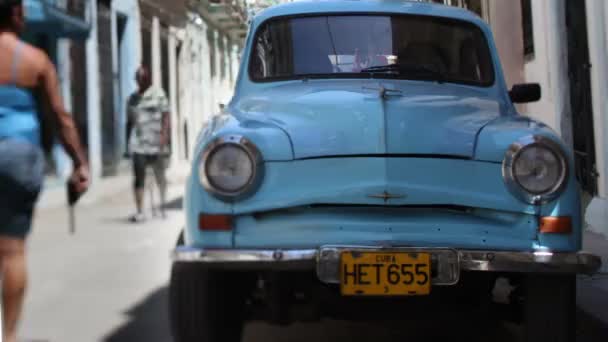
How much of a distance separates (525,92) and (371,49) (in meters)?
0.91

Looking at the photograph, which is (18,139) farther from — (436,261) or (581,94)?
(581,94)

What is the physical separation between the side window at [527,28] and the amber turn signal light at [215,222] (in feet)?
33.0

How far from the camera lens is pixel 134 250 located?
26.6 feet

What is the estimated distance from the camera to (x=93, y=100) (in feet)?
54.1

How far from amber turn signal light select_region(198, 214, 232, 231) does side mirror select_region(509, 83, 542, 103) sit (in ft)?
6.93

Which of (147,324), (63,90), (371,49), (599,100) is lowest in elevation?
(147,324)

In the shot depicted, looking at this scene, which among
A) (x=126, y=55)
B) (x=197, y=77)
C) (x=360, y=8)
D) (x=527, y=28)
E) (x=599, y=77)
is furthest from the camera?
(x=197, y=77)

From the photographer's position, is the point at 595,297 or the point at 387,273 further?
the point at 595,297

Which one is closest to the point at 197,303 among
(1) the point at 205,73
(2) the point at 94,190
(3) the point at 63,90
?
(3) the point at 63,90

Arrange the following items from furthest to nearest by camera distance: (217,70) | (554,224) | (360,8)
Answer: (217,70), (360,8), (554,224)

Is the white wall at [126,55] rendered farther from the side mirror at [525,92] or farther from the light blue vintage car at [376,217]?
the light blue vintage car at [376,217]

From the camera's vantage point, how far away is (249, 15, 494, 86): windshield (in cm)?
469

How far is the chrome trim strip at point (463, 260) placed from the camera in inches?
133

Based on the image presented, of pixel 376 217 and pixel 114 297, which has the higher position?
pixel 376 217
